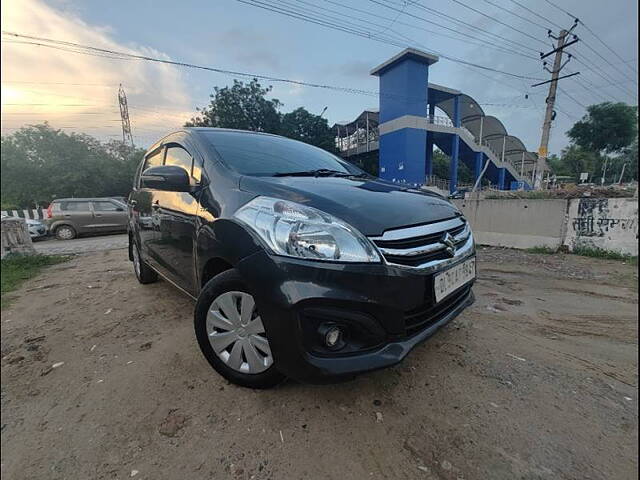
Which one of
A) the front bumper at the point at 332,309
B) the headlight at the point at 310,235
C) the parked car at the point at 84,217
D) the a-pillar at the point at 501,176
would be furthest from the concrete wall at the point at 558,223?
the a-pillar at the point at 501,176

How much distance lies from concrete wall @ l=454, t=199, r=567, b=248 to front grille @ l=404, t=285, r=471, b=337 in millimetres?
5027

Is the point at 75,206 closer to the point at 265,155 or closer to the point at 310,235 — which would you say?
the point at 265,155

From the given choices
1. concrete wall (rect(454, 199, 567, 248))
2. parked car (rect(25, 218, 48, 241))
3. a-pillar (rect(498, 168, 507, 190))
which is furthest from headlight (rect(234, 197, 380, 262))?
a-pillar (rect(498, 168, 507, 190))

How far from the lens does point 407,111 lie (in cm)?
2219

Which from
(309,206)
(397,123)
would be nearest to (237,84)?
(397,123)

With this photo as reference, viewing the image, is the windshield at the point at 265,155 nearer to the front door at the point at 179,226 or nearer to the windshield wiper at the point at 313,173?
the windshield wiper at the point at 313,173

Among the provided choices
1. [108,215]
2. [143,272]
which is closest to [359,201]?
[143,272]

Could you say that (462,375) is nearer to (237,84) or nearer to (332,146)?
(237,84)

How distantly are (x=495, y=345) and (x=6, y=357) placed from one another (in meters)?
3.42

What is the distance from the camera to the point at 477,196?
7125 millimetres

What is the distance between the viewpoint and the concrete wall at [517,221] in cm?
541

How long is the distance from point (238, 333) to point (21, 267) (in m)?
5.42

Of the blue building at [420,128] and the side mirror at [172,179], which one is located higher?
the blue building at [420,128]

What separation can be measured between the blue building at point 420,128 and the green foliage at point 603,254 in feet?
55.9
